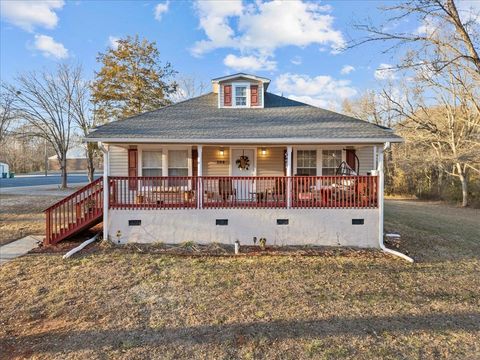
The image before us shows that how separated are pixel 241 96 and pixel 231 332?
383 inches

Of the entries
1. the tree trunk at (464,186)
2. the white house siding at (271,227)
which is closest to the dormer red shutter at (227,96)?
the white house siding at (271,227)

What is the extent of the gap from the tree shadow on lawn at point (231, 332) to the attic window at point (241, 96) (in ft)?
30.5

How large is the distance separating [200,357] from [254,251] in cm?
448

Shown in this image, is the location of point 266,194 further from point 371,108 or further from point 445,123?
point 371,108

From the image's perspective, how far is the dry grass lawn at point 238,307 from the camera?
392cm

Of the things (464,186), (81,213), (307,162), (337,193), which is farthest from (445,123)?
(81,213)

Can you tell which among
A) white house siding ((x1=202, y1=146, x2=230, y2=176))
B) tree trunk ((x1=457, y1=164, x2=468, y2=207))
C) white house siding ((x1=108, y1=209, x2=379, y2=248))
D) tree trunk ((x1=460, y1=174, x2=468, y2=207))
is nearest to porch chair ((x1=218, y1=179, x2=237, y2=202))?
white house siding ((x1=108, y1=209, x2=379, y2=248))

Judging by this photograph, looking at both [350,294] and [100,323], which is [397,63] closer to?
[350,294]

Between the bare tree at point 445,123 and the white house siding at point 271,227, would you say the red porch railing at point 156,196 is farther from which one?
the bare tree at point 445,123

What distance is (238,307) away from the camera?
5.01 metres

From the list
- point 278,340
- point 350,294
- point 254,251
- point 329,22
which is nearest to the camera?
point 278,340

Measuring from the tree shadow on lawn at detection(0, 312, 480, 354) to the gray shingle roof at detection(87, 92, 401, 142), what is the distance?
5.39m

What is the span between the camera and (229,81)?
1190cm

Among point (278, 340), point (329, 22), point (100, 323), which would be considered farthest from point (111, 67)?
point (278, 340)
